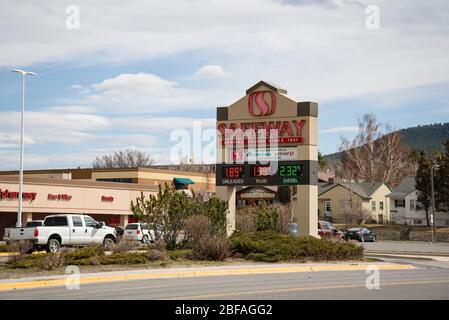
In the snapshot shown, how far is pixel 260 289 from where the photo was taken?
16609mm

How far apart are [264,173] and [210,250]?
23.7ft

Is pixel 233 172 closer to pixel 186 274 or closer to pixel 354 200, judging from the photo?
pixel 186 274

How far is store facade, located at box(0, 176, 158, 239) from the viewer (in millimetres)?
53438

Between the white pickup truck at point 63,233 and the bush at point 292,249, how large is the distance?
6797 mm

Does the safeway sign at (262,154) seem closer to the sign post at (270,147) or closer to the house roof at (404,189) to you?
the sign post at (270,147)

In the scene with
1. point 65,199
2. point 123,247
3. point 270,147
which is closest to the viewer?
point 123,247

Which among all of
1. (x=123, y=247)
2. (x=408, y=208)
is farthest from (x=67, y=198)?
(x=408, y=208)

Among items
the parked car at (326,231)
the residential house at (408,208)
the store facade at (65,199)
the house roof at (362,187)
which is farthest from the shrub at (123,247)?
the house roof at (362,187)

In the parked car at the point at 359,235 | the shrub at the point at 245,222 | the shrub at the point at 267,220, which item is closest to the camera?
the shrub at the point at 245,222

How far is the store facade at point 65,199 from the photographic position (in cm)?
5344

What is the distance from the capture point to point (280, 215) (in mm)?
36969
